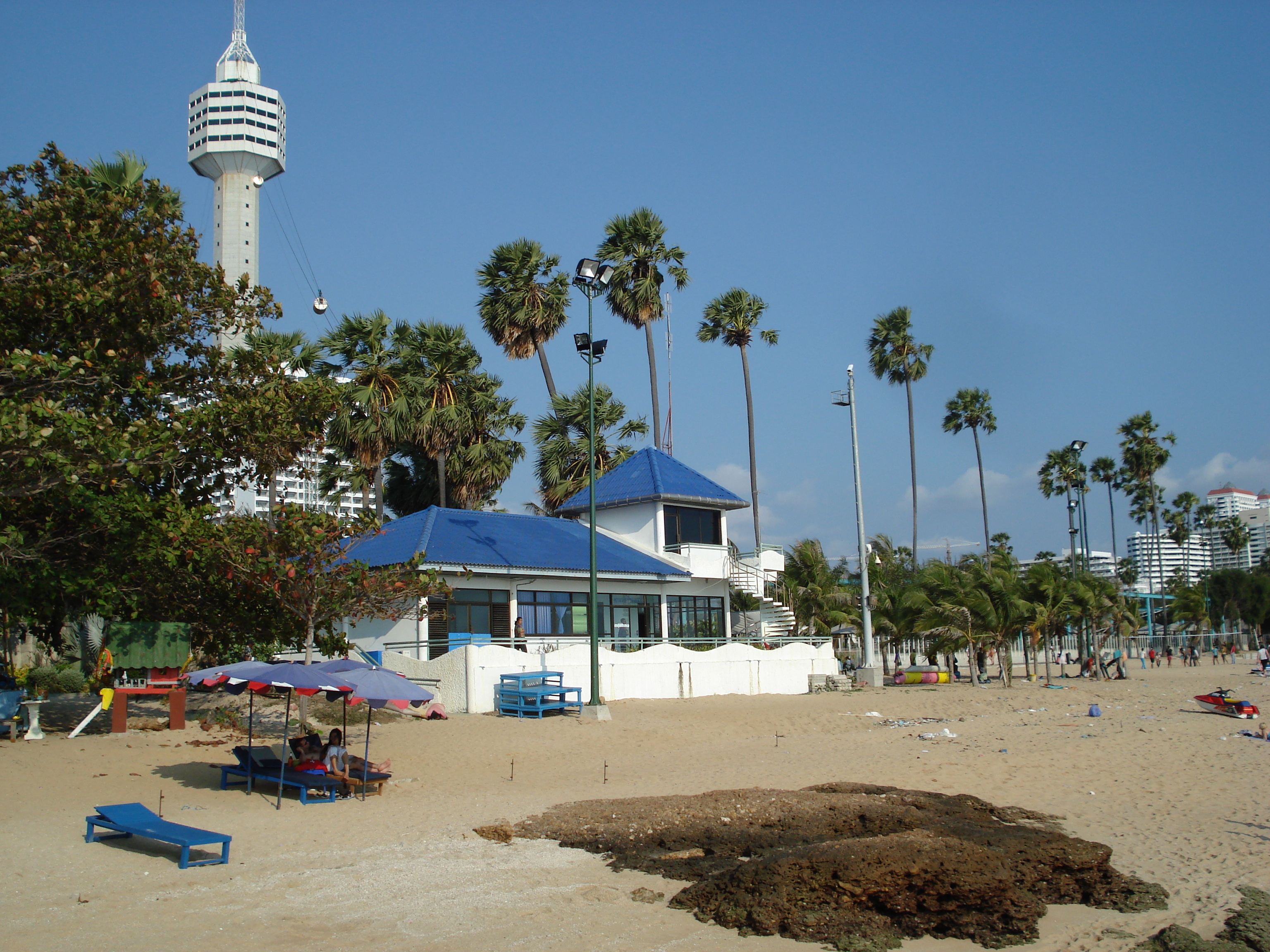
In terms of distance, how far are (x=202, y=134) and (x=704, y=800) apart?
5324 inches

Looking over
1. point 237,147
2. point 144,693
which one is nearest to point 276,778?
point 144,693

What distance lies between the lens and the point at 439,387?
34844 mm

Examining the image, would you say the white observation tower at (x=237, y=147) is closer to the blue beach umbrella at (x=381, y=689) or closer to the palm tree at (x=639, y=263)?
the palm tree at (x=639, y=263)

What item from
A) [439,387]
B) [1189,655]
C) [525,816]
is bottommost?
[1189,655]

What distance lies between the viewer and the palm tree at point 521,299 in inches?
1587

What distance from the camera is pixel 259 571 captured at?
15.9 m

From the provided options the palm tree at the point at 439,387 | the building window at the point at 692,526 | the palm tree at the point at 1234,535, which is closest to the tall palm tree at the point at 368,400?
the palm tree at the point at 439,387

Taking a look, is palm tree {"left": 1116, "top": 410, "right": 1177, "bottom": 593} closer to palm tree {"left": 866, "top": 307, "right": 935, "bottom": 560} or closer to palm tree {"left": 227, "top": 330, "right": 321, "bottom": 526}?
palm tree {"left": 866, "top": 307, "right": 935, "bottom": 560}

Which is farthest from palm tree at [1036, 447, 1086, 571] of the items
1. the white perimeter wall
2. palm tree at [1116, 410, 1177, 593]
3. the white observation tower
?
the white observation tower

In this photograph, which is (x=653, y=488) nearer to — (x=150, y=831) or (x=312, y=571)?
(x=312, y=571)

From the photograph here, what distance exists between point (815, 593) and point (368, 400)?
1851 cm

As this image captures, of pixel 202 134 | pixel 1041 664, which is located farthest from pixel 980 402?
pixel 202 134

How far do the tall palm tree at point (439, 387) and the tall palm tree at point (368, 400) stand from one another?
1.44 ft

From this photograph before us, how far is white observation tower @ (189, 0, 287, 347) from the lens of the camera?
12519cm
